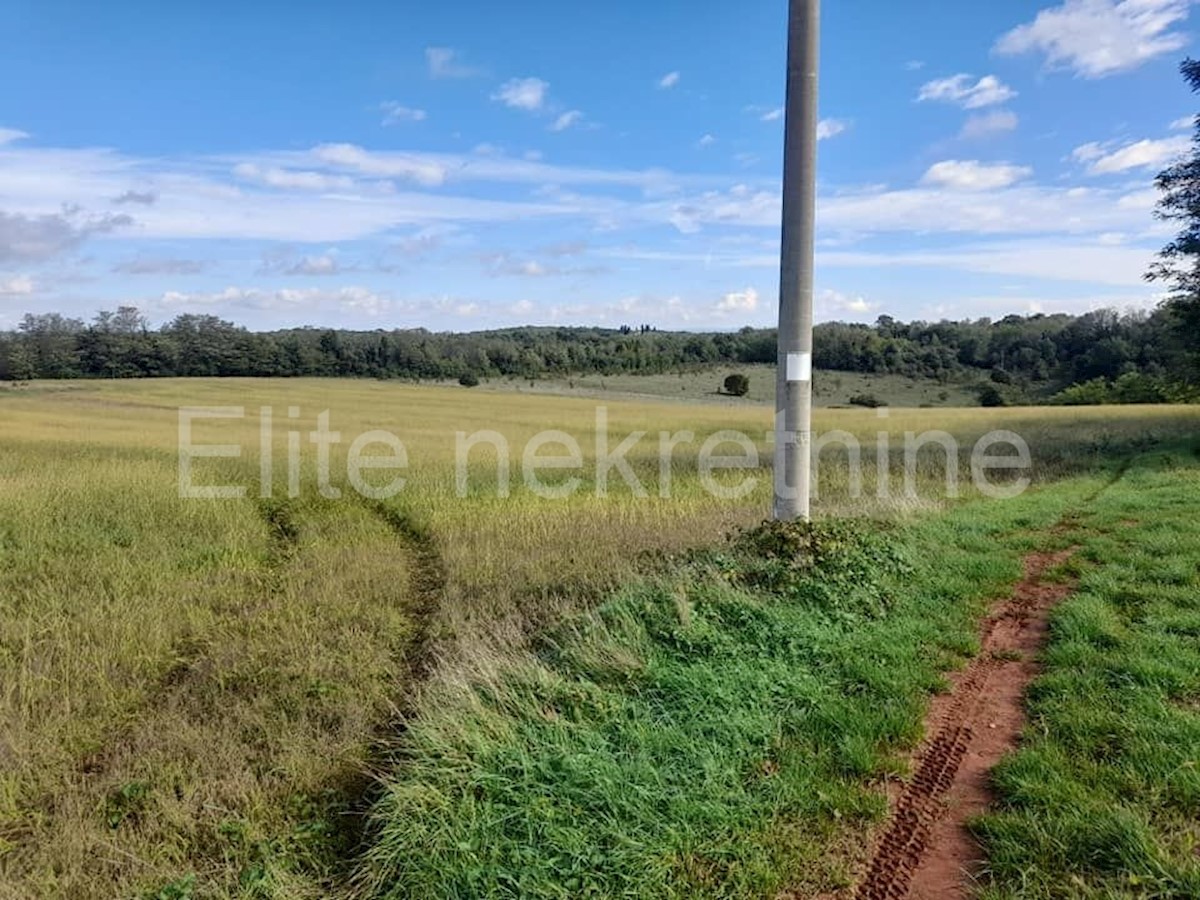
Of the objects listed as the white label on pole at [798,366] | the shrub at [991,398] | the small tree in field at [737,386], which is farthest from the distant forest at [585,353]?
the white label on pole at [798,366]

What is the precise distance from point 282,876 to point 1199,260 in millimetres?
25634

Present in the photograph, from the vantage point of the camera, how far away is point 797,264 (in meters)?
7.74

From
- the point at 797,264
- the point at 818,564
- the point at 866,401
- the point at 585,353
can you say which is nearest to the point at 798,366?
the point at 797,264

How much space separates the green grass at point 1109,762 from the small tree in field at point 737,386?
6818cm

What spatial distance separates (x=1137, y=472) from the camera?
16172 millimetres

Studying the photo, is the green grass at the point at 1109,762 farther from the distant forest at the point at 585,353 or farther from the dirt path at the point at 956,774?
the distant forest at the point at 585,353

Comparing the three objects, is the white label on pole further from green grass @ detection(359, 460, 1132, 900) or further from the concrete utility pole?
green grass @ detection(359, 460, 1132, 900)

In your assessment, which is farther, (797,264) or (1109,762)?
(797,264)

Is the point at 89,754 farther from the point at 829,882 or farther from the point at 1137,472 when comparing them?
the point at 1137,472

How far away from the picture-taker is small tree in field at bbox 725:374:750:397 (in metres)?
74.1

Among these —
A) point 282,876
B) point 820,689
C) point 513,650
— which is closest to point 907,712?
point 820,689

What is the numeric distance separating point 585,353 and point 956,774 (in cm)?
9632

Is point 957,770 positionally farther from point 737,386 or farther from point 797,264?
point 737,386

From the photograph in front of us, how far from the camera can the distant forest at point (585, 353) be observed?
246 feet
